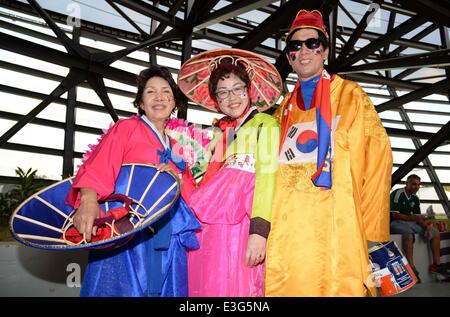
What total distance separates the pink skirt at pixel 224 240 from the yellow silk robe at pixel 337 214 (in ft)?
0.34

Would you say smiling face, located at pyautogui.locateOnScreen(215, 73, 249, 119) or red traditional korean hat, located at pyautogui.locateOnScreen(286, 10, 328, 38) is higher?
red traditional korean hat, located at pyautogui.locateOnScreen(286, 10, 328, 38)

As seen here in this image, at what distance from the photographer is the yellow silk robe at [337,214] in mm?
1550

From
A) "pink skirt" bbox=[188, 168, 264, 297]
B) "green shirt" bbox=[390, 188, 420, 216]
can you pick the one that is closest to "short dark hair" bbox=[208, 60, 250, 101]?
"pink skirt" bbox=[188, 168, 264, 297]

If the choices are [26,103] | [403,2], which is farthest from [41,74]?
[403,2]

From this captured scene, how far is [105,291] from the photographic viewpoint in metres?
1.55

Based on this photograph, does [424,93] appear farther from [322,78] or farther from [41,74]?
[41,74]

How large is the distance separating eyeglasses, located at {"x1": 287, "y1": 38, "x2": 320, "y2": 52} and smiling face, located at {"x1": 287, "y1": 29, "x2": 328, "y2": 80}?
1 centimetres

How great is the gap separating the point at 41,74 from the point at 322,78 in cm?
1112

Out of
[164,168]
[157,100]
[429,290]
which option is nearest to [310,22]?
[157,100]

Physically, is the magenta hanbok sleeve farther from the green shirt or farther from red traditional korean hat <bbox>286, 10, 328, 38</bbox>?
the green shirt

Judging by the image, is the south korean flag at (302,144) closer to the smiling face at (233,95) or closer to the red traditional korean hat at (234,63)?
the smiling face at (233,95)

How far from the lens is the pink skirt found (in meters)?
1.59

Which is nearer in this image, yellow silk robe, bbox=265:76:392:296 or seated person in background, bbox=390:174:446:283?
yellow silk robe, bbox=265:76:392:296

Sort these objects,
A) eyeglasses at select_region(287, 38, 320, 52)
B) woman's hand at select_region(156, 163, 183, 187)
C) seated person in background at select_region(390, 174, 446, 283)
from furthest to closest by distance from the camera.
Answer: seated person in background at select_region(390, 174, 446, 283)
eyeglasses at select_region(287, 38, 320, 52)
woman's hand at select_region(156, 163, 183, 187)
